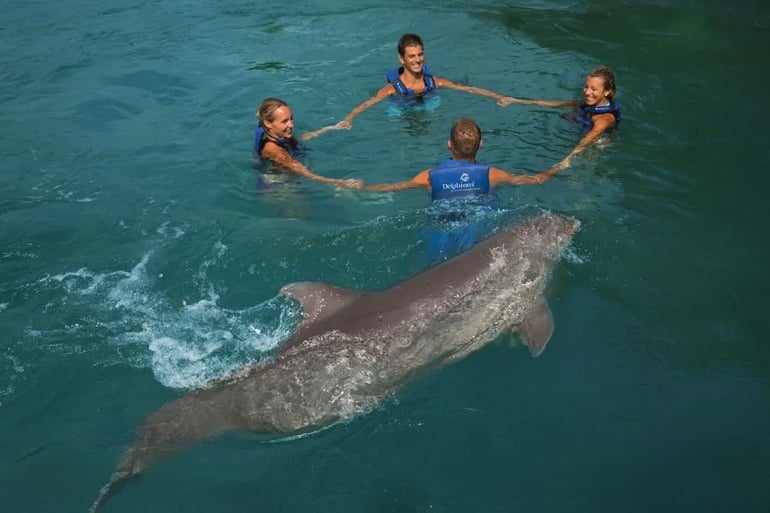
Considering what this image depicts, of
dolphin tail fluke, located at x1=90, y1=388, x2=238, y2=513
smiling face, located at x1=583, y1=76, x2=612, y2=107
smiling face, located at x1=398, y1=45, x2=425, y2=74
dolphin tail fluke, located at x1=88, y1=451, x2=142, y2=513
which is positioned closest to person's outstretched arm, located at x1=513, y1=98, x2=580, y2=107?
smiling face, located at x1=583, y1=76, x2=612, y2=107

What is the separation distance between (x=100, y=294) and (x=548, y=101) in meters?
7.40

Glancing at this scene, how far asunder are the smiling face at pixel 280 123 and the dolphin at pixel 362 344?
11.6 feet

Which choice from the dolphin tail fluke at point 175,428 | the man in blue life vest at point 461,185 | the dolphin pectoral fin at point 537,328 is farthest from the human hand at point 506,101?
the dolphin tail fluke at point 175,428

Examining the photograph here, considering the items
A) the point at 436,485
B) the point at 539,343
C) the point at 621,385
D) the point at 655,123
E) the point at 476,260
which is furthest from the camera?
the point at 655,123

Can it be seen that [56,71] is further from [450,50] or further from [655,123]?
[655,123]

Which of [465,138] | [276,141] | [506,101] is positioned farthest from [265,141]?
[506,101]

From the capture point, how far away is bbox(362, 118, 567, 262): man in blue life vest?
7758 mm

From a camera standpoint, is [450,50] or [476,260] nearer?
[476,260]

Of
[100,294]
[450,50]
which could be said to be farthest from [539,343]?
[450,50]

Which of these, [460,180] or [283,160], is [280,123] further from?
[460,180]

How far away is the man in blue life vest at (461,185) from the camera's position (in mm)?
7758

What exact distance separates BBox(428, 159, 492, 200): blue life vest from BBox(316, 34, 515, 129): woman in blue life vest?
333cm

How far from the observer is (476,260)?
6785mm

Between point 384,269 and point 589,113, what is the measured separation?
14.9 feet
